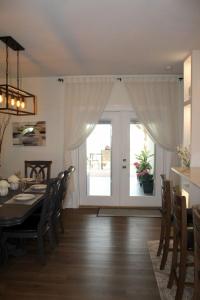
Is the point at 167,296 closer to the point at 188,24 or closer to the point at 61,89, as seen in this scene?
the point at 188,24

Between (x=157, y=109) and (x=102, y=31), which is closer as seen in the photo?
(x=102, y=31)

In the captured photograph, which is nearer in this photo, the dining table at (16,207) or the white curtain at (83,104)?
the dining table at (16,207)

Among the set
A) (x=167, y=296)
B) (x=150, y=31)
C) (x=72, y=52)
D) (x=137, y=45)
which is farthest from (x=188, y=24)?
(x=167, y=296)

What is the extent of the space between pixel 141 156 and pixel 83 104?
1678 millimetres

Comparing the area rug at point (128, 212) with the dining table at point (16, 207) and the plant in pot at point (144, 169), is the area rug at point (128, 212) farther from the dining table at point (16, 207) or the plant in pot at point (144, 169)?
the dining table at point (16, 207)

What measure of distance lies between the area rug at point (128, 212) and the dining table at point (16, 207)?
1944mm

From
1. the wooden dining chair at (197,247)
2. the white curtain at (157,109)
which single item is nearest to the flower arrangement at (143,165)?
the white curtain at (157,109)

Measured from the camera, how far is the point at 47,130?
5.63m

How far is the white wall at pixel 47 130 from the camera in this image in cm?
557

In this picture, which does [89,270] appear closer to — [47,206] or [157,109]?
[47,206]


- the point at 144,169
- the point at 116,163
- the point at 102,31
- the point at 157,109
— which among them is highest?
the point at 102,31

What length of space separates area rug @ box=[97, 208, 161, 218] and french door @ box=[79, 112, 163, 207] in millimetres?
165

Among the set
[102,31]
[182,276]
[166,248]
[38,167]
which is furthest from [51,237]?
[102,31]

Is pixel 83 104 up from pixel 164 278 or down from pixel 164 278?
up
